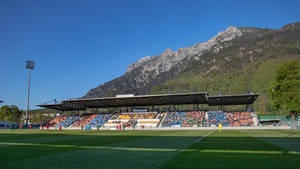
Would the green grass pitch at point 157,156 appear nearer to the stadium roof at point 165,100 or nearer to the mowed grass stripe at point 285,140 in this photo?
the mowed grass stripe at point 285,140

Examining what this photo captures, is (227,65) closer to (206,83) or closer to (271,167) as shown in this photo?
(206,83)

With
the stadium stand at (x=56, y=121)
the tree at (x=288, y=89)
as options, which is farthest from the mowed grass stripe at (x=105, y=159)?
the stadium stand at (x=56, y=121)

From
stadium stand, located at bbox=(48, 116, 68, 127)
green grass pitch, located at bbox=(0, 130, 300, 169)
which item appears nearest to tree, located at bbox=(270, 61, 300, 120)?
green grass pitch, located at bbox=(0, 130, 300, 169)

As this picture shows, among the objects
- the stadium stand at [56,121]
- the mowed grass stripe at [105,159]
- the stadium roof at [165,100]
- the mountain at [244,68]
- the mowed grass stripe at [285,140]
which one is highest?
the mountain at [244,68]

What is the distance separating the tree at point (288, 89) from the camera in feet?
148

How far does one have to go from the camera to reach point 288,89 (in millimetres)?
46812

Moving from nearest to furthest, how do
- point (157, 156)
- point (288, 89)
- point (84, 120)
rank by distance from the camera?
point (157, 156) → point (288, 89) → point (84, 120)

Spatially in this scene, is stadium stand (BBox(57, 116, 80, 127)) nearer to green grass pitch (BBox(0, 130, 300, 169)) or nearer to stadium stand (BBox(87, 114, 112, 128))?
stadium stand (BBox(87, 114, 112, 128))

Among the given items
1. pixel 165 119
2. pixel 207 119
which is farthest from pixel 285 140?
pixel 165 119

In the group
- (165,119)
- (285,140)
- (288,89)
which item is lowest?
(165,119)

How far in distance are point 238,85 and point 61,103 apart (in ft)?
352

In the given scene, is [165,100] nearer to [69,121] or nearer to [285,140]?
[69,121]

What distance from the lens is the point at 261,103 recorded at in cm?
12438

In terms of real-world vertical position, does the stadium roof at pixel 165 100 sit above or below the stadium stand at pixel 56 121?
above
